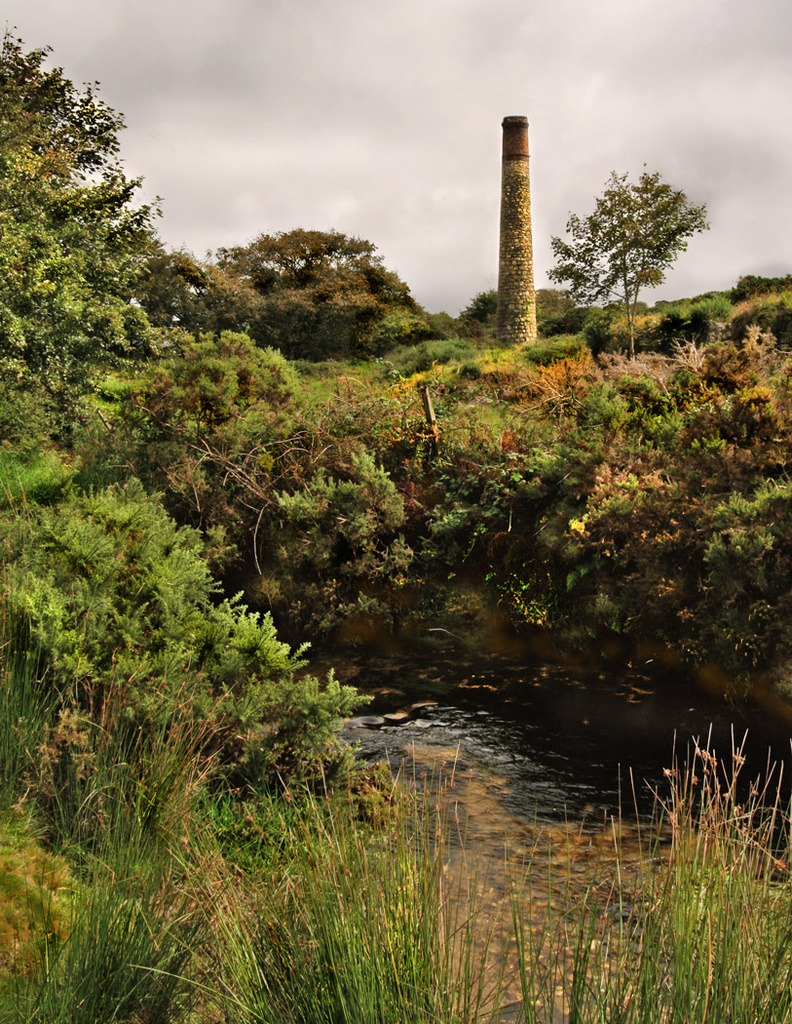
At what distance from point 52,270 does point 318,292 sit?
1566 cm

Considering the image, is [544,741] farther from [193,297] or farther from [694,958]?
[193,297]

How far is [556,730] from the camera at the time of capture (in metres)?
6.25

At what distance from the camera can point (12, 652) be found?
14.4ft

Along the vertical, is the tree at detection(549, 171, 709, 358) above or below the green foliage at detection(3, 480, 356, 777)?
above

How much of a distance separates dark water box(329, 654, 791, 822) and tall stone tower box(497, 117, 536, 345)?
2312cm

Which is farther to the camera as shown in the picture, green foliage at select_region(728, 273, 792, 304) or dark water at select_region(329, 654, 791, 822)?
green foliage at select_region(728, 273, 792, 304)

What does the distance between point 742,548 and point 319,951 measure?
4.89 m

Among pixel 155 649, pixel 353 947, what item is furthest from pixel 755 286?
pixel 353 947

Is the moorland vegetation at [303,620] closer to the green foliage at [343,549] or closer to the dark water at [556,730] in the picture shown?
the green foliage at [343,549]

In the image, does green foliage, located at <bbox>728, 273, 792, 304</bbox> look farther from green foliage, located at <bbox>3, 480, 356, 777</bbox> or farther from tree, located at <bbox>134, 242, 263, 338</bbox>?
green foliage, located at <bbox>3, 480, 356, 777</bbox>

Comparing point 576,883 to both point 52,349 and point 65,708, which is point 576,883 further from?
point 52,349

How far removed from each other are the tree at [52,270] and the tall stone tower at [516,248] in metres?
15.2

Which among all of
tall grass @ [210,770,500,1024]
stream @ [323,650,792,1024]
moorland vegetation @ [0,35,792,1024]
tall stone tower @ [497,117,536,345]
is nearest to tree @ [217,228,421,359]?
tall stone tower @ [497,117,536,345]

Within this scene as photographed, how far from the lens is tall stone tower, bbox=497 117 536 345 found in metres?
28.9
